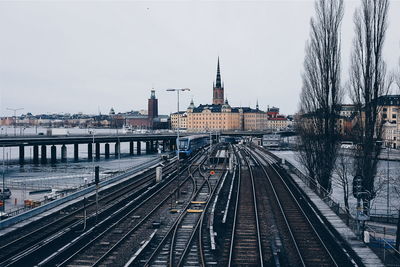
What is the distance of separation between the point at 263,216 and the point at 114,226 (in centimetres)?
857

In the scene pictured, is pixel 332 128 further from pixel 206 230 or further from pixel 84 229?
pixel 84 229

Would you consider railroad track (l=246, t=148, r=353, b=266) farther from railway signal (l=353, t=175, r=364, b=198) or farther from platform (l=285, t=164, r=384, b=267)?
railway signal (l=353, t=175, r=364, b=198)

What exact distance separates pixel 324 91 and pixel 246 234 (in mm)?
13242

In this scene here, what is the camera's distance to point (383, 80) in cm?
2178

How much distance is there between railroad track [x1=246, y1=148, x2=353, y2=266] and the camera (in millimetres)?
15273

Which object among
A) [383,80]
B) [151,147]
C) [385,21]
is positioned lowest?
[151,147]

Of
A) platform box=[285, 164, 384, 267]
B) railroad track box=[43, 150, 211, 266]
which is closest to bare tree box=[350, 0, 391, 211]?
platform box=[285, 164, 384, 267]

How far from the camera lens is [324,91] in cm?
2725

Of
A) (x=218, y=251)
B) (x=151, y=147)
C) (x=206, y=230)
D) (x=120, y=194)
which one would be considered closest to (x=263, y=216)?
(x=206, y=230)

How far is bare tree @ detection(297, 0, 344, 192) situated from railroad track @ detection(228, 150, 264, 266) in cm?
540

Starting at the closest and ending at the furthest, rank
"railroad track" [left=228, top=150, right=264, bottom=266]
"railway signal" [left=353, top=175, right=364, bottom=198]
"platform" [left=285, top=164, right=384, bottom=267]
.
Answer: "platform" [left=285, top=164, right=384, bottom=267] → "railroad track" [left=228, top=150, right=264, bottom=266] → "railway signal" [left=353, top=175, right=364, bottom=198]

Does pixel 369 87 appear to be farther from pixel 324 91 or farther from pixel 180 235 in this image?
pixel 180 235

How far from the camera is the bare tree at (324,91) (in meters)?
26.7

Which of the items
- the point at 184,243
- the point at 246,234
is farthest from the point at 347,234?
the point at 184,243
